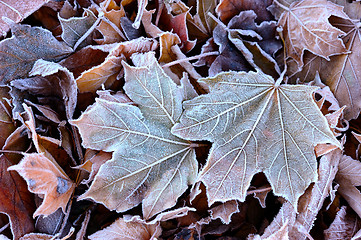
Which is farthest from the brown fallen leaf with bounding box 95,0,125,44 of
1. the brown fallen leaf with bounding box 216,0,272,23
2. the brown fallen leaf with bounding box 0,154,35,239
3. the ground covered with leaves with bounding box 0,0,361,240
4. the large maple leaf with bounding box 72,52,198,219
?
the brown fallen leaf with bounding box 0,154,35,239

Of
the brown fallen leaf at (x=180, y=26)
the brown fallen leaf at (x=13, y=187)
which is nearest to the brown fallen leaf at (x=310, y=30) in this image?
the brown fallen leaf at (x=180, y=26)

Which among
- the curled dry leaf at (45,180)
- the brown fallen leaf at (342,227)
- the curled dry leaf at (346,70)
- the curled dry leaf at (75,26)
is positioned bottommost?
the brown fallen leaf at (342,227)

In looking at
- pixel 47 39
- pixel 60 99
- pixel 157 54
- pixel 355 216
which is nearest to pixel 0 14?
pixel 47 39

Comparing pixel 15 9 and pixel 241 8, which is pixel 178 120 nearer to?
pixel 241 8

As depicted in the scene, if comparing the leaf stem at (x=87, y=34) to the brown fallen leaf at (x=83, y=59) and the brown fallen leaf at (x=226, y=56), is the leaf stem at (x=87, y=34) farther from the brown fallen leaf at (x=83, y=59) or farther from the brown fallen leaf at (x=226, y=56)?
the brown fallen leaf at (x=226, y=56)

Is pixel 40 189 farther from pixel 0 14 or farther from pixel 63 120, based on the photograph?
pixel 0 14

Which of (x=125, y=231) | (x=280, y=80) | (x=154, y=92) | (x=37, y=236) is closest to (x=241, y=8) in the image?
(x=280, y=80)

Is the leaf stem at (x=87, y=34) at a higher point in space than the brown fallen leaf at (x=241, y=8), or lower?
lower
